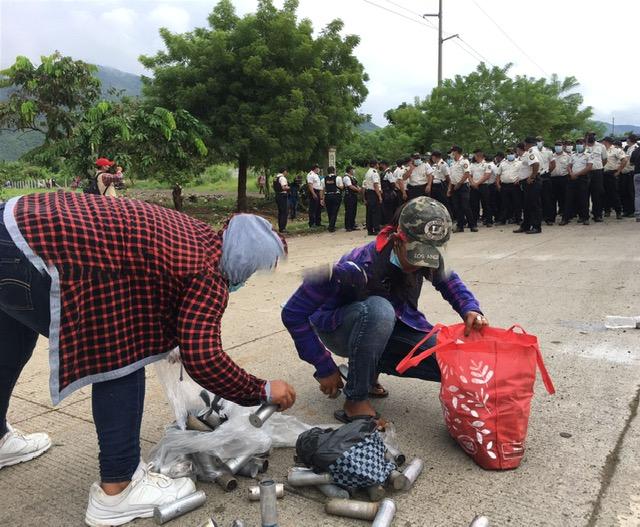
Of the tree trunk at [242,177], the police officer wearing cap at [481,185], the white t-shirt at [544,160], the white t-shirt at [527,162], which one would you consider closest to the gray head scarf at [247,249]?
the white t-shirt at [527,162]

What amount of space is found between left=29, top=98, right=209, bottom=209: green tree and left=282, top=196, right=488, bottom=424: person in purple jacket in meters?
9.40

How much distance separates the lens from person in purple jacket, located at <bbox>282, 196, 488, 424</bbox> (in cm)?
259

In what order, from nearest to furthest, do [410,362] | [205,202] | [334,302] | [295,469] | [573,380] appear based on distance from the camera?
[295,469] < [410,362] < [334,302] < [573,380] < [205,202]

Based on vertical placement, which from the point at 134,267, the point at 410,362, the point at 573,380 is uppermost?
the point at 134,267

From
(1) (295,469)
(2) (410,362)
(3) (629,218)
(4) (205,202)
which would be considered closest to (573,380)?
(2) (410,362)

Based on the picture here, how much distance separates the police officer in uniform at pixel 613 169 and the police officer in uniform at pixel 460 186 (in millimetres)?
3069

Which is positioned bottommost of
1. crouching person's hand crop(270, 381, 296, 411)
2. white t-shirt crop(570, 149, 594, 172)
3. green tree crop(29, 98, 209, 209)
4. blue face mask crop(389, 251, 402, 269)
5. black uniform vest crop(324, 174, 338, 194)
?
crouching person's hand crop(270, 381, 296, 411)

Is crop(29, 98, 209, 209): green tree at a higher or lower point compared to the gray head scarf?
higher

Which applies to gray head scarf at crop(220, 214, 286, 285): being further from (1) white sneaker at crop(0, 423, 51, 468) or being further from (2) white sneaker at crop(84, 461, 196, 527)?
(1) white sneaker at crop(0, 423, 51, 468)

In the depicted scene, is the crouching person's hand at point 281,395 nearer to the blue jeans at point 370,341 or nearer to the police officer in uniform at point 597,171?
the blue jeans at point 370,341

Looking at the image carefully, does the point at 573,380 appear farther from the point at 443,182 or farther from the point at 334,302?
the point at 443,182

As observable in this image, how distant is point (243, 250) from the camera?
2.03 metres

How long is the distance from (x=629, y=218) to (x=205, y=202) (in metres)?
13.5

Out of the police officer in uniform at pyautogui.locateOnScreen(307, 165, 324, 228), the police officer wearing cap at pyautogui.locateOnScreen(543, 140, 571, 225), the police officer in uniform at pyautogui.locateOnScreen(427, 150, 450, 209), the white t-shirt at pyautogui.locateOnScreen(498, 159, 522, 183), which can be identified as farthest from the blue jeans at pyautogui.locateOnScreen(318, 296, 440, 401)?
the police officer in uniform at pyautogui.locateOnScreen(307, 165, 324, 228)
